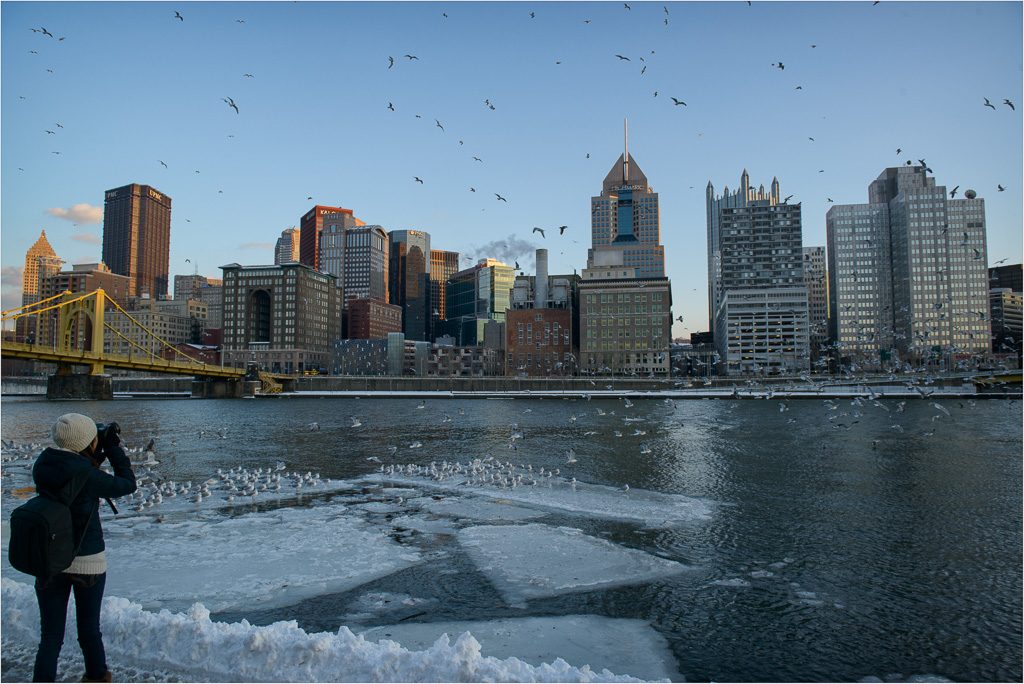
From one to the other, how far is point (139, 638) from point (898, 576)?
12130mm

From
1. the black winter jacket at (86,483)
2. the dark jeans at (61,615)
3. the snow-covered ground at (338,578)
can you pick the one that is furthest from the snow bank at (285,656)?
the black winter jacket at (86,483)

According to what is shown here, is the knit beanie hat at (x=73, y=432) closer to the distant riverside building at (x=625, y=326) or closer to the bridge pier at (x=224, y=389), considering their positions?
the bridge pier at (x=224, y=389)

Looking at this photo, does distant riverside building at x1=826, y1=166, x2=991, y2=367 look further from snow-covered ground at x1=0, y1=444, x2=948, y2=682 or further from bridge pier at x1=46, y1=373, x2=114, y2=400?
snow-covered ground at x1=0, y1=444, x2=948, y2=682

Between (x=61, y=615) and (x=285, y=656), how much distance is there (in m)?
2.34

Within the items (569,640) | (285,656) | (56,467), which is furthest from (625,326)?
(56,467)

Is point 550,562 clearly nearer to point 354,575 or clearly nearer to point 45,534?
point 354,575

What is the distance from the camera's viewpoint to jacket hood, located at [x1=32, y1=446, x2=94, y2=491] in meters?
4.57

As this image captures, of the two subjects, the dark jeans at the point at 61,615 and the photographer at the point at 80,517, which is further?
the dark jeans at the point at 61,615

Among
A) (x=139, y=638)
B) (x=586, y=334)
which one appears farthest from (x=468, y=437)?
(x=586, y=334)

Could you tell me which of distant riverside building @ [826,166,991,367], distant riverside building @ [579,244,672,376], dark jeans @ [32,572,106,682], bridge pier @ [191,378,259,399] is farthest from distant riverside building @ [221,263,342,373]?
dark jeans @ [32,572,106,682]

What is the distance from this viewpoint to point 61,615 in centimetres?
498

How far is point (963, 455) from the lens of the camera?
27.0m

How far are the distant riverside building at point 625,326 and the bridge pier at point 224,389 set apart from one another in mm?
72829

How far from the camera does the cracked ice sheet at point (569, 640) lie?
7.30 metres
